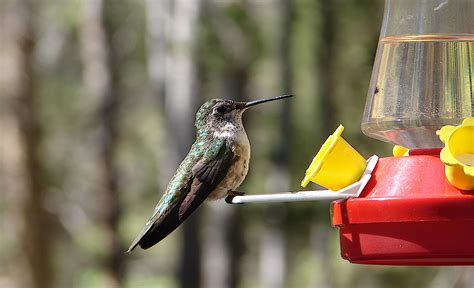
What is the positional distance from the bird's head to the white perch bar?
140 cm

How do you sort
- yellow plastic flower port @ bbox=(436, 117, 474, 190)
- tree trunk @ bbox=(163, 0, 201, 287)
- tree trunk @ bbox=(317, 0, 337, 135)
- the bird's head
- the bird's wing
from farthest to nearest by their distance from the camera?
tree trunk @ bbox=(317, 0, 337, 135) → tree trunk @ bbox=(163, 0, 201, 287) → the bird's head → the bird's wing → yellow plastic flower port @ bbox=(436, 117, 474, 190)

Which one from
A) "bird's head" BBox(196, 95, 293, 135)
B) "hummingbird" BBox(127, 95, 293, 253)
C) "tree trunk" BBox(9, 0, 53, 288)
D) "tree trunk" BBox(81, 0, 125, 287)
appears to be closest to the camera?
"hummingbird" BBox(127, 95, 293, 253)

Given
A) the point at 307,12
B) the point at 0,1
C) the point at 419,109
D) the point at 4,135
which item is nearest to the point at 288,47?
the point at 307,12

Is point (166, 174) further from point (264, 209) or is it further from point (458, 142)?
point (458, 142)

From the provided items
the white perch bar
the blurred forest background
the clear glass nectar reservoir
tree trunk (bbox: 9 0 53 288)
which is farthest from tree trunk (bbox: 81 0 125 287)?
the white perch bar

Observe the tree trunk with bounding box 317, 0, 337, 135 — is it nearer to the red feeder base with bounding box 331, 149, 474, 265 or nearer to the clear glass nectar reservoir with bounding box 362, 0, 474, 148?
the clear glass nectar reservoir with bounding box 362, 0, 474, 148

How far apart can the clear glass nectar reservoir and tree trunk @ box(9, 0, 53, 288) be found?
1518cm

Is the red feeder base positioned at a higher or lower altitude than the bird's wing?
higher

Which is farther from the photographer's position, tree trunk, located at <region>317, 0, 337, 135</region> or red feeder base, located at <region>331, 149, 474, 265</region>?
tree trunk, located at <region>317, 0, 337, 135</region>

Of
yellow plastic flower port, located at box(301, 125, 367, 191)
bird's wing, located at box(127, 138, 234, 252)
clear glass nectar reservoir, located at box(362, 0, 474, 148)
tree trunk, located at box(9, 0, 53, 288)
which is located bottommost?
tree trunk, located at box(9, 0, 53, 288)

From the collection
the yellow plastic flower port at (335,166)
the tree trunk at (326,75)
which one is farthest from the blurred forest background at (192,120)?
the yellow plastic flower port at (335,166)

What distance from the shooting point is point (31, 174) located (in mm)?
19250

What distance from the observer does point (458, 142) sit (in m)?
3.66

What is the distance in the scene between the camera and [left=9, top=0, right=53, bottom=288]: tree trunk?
744 inches
